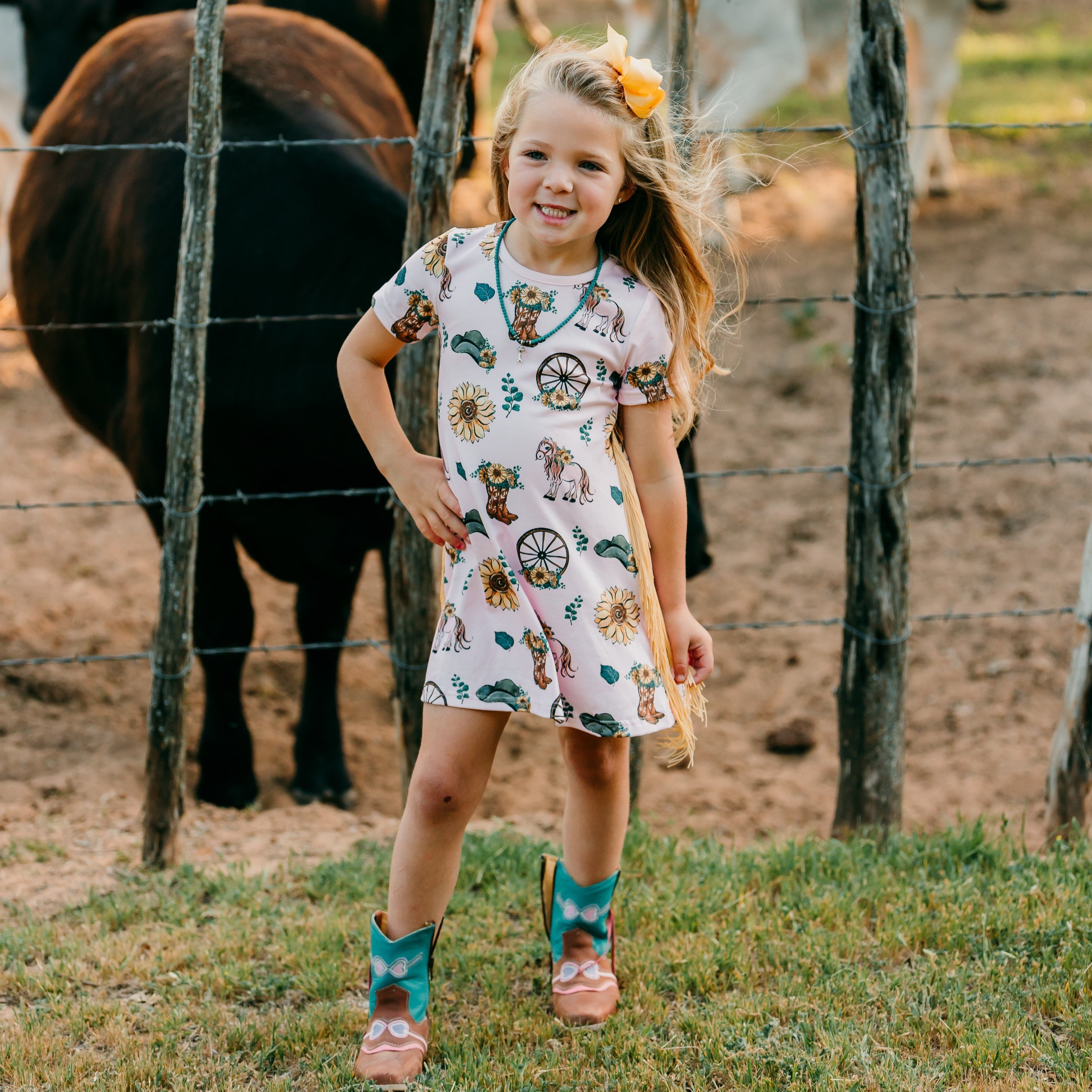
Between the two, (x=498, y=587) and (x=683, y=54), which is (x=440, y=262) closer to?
(x=498, y=587)

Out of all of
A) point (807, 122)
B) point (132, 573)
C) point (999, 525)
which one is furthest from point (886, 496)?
point (807, 122)

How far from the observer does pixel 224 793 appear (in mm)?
3574

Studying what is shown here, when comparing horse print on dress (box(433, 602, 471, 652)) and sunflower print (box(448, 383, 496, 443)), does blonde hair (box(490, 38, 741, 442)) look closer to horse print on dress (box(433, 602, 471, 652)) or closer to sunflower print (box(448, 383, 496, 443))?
sunflower print (box(448, 383, 496, 443))

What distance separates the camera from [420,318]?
205 centimetres

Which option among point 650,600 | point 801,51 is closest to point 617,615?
point 650,600

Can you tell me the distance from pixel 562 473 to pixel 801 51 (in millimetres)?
6490

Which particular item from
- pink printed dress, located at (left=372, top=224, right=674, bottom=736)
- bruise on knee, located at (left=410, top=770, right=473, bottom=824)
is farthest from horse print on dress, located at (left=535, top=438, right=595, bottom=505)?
bruise on knee, located at (left=410, top=770, right=473, bottom=824)

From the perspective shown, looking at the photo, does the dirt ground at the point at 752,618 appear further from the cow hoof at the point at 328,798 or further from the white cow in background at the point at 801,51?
the white cow in background at the point at 801,51

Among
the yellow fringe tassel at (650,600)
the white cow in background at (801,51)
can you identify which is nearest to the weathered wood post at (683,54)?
the yellow fringe tassel at (650,600)

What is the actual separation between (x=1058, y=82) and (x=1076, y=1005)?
32.8ft

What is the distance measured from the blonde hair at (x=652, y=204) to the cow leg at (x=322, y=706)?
179 cm

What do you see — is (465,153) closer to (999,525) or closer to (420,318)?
(999,525)

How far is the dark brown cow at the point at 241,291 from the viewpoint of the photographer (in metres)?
3.18

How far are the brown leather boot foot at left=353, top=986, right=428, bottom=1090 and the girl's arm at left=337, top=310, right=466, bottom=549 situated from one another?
2.42 feet
